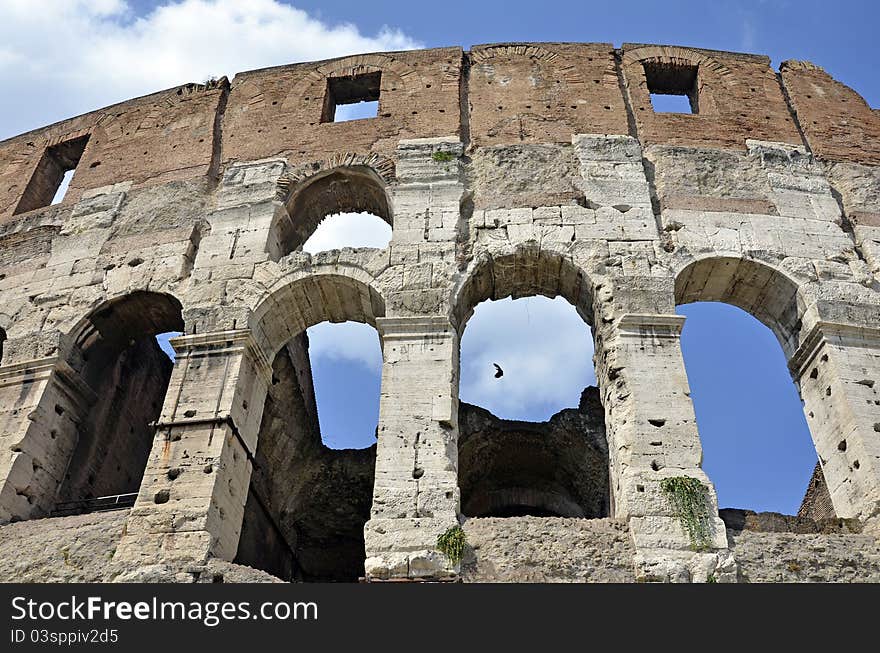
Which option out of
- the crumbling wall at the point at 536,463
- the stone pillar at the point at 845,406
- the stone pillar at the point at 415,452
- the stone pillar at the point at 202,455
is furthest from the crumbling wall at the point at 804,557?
the crumbling wall at the point at 536,463

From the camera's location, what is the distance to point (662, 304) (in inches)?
363

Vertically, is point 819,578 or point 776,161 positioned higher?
point 776,161

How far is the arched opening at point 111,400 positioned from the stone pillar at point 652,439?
5.42m

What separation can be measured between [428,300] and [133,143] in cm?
612

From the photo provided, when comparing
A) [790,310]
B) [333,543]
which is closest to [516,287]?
[790,310]

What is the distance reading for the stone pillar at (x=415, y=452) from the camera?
24.4 ft

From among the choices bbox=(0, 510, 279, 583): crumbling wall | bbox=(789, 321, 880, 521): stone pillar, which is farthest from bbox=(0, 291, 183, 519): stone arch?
bbox=(789, 321, 880, 521): stone pillar

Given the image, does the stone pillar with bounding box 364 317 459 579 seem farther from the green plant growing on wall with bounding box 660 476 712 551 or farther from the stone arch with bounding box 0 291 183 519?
the stone arch with bounding box 0 291 183 519

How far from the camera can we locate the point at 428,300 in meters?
9.40

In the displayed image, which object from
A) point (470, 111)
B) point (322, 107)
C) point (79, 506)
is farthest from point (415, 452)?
point (322, 107)

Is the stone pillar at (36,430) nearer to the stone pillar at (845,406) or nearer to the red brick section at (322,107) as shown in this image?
the red brick section at (322,107)

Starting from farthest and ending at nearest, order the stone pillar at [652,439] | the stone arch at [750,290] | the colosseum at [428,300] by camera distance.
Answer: the stone arch at [750,290] → the colosseum at [428,300] → the stone pillar at [652,439]

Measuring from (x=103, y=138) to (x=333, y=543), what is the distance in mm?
7169
